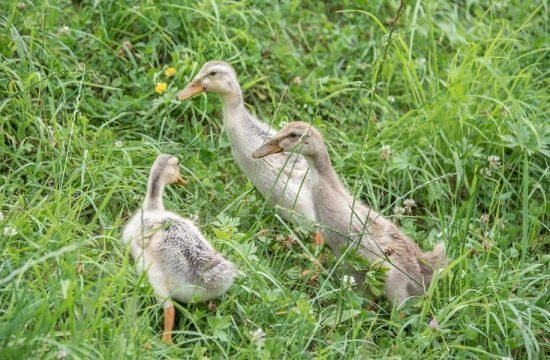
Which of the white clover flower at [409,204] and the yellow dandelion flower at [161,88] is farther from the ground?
the yellow dandelion flower at [161,88]

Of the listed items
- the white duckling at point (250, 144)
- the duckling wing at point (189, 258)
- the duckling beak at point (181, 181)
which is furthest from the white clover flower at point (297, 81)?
the duckling wing at point (189, 258)

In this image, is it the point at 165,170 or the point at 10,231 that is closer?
the point at 10,231

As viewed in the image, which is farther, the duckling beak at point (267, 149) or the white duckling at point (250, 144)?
the white duckling at point (250, 144)

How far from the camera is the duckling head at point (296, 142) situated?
549 cm

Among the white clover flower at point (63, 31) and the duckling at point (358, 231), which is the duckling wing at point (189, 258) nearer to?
the duckling at point (358, 231)

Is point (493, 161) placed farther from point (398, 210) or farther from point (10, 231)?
point (10, 231)

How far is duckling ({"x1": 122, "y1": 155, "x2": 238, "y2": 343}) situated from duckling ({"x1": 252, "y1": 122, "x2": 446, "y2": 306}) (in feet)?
2.39

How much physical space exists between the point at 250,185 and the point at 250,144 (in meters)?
0.25

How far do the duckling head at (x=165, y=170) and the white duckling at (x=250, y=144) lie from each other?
69 cm

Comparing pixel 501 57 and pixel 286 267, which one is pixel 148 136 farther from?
pixel 501 57

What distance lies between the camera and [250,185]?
614 centimetres

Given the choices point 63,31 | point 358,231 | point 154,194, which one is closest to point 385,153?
point 358,231

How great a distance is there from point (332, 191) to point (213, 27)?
2.03 metres

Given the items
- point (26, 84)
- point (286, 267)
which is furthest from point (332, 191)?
point (26, 84)
